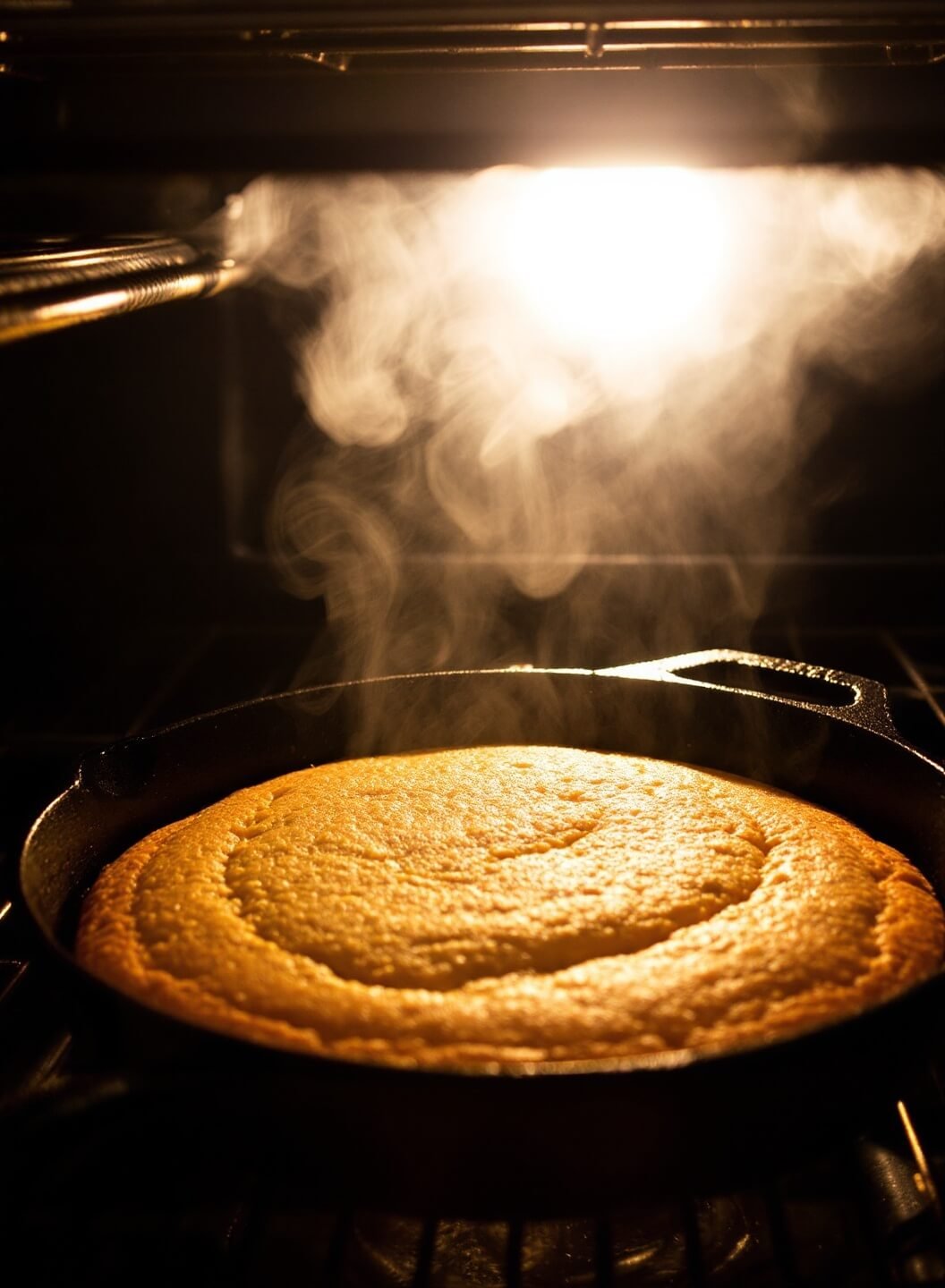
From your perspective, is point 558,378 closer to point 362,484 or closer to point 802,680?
point 362,484

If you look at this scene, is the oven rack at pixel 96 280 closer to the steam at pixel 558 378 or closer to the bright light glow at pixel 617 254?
the steam at pixel 558 378

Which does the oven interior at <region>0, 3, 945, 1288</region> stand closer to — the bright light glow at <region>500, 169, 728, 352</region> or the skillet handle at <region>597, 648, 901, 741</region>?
the bright light glow at <region>500, 169, 728, 352</region>

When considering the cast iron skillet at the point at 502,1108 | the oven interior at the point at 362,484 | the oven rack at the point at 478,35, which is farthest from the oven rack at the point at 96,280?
the cast iron skillet at the point at 502,1108

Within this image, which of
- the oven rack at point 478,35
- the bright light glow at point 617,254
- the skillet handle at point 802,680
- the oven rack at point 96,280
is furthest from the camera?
the bright light glow at point 617,254

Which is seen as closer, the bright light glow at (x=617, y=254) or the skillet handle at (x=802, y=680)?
the skillet handle at (x=802, y=680)

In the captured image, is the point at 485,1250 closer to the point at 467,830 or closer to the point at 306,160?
the point at 467,830

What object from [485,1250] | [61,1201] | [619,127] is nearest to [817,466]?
[619,127]
